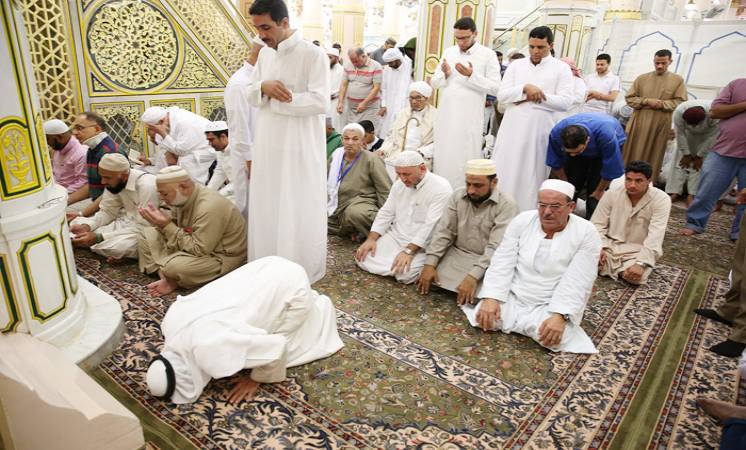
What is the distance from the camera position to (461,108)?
13.6 ft

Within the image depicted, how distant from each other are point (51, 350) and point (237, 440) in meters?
0.85

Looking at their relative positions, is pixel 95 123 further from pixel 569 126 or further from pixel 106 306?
pixel 569 126

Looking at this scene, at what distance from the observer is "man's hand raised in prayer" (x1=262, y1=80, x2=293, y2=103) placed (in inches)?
107

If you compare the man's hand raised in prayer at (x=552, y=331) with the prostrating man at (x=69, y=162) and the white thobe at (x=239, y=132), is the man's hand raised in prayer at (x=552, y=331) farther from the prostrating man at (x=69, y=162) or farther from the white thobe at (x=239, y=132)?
the prostrating man at (x=69, y=162)

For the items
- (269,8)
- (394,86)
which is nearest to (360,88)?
(394,86)

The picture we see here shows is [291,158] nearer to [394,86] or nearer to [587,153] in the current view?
[587,153]

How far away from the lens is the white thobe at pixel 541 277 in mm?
2537

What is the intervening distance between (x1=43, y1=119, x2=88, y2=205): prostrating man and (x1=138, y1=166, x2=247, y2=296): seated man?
3.69 feet

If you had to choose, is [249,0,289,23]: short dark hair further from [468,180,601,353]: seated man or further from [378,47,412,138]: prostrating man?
[378,47,412,138]: prostrating man

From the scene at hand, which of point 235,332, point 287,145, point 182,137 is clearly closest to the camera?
point 235,332

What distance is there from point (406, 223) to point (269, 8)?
5.27ft

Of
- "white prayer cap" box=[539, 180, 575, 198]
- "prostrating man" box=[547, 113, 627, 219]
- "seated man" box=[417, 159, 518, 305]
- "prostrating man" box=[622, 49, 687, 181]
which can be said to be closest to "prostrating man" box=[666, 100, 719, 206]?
"prostrating man" box=[622, 49, 687, 181]

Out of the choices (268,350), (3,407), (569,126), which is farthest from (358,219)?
(3,407)

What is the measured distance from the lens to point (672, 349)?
2.56 metres
